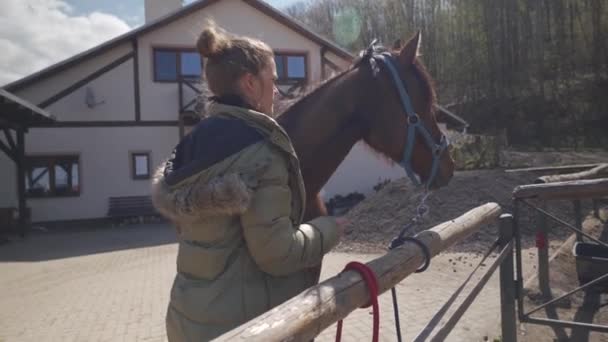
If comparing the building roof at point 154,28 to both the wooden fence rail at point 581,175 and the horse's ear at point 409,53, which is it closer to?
the wooden fence rail at point 581,175

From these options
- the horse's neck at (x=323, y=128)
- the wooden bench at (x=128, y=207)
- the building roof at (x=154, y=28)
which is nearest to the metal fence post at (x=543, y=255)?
the horse's neck at (x=323, y=128)

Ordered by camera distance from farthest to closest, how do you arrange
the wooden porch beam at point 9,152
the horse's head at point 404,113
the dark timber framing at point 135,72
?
the dark timber framing at point 135,72
the wooden porch beam at point 9,152
the horse's head at point 404,113

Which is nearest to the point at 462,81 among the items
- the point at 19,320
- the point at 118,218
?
the point at 118,218

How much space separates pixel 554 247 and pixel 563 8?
20.7 meters

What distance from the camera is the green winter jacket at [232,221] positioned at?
1.17m

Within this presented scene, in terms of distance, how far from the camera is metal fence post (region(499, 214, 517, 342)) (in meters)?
2.80

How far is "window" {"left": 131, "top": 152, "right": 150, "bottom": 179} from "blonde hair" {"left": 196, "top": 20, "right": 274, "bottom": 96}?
12.8m

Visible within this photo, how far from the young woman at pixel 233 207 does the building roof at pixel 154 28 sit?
436 inches

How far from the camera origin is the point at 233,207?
1.14 m

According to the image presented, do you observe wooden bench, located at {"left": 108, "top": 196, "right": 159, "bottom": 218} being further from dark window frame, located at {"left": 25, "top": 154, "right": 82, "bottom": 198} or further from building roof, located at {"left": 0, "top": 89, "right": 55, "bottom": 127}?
building roof, located at {"left": 0, "top": 89, "right": 55, "bottom": 127}

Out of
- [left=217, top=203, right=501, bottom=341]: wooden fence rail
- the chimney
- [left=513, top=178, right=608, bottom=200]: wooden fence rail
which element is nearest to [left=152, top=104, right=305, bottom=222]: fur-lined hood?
[left=217, top=203, right=501, bottom=341]: wooden fence rail

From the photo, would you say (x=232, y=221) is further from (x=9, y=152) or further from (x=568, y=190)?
(x=9, y=152)

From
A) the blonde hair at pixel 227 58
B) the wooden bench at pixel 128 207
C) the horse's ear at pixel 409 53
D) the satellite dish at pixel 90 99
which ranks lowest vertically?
the wooden bench at pixel 128 207

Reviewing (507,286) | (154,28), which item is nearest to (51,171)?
(154,28)
